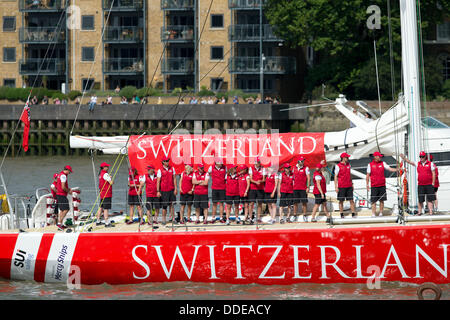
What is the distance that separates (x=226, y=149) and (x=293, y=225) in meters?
2.45

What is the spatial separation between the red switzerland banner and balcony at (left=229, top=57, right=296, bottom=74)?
31674 millimetres

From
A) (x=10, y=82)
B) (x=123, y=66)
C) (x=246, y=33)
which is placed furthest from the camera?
(x=10, y=82)

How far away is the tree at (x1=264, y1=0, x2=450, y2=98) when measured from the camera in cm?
4094

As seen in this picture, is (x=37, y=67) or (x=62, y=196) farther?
(x=37, y=67)

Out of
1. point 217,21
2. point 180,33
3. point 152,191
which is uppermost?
point 217,21

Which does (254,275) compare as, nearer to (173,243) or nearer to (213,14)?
(173,243)

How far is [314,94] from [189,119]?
8.07 meters

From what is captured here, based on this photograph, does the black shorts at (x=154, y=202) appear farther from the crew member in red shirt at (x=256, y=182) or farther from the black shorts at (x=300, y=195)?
the black shorts at (x=300, y=195)

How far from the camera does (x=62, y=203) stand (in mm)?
14773

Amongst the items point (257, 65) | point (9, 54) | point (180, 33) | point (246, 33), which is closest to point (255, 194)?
point (257, 65)

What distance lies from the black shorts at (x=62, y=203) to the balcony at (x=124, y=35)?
35.4m

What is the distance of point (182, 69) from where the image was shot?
48.7 meters

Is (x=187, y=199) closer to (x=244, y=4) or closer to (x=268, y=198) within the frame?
(x=268, y=198)

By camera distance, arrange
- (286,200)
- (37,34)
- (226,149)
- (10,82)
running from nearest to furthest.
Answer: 1. (286,200)
2. (226,149)
3. (37,34)
4. (10,82)
